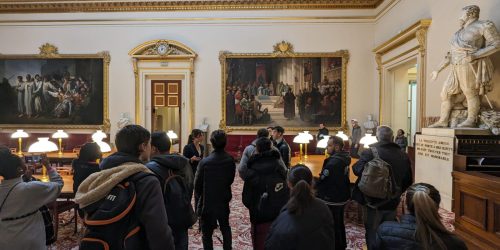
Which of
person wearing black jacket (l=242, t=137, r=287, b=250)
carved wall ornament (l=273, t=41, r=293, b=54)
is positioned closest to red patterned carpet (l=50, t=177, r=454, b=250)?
person wearing black jacket (l=242, t=137, r=287, b=250)

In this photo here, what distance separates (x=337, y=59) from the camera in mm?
13789

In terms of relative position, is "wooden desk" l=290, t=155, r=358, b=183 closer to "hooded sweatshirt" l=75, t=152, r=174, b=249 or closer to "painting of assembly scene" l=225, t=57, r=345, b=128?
"hooded sweatshirt" l=75, t=152, r=174, b=249

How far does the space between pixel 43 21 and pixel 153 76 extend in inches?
201

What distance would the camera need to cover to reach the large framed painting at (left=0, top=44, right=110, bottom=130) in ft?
47.0

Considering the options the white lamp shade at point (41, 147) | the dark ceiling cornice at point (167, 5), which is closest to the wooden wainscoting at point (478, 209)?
the white lamp shade at point (41, 147)

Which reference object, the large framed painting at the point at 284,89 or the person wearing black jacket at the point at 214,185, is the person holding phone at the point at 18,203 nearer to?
the person wearing black jacket at the point at 214,185

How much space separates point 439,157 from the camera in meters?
6.83

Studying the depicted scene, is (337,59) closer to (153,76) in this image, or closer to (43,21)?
(153,76)

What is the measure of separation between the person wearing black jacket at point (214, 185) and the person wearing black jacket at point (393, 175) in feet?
5.02

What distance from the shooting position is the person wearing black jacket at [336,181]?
4.34 meters

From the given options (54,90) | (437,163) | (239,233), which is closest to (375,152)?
(239,233)

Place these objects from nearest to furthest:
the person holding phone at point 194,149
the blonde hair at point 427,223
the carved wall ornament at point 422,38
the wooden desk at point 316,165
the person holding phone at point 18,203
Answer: the blonde hair at point 427,223 → the person holding phone at point 18,203 → the person holding phone at point 194,149 → the wooden desk at point 316,165 → the carved wall ornament at point 422,38

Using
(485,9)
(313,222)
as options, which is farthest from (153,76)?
(313,222)

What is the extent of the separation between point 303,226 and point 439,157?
557 centimetres
